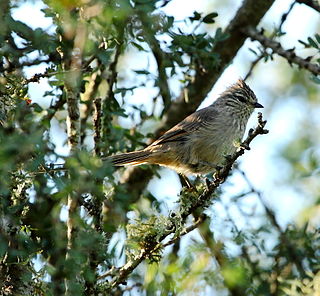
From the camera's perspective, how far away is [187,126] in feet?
23.9

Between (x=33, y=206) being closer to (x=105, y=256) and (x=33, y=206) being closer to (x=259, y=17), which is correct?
(x=105, y=256)

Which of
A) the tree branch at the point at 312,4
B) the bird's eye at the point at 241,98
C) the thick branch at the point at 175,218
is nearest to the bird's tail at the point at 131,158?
the thick branch at the point at 175,218

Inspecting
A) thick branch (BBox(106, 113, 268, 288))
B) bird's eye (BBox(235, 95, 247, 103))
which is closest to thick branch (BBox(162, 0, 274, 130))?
bird's eye (BBox(235, 95, 247, 103))

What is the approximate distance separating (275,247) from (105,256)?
224 cm

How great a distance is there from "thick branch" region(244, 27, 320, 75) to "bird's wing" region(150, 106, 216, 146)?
1068mm

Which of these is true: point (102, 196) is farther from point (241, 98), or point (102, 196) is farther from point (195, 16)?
point (241, 98)

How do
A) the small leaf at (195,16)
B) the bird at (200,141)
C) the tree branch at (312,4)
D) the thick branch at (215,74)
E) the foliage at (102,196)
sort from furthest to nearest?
the thick branch at (215,74) < the bird at (200,141) < the tree branch at (312,4) < the small leaf at (195,16) < the foliage at (102,196)

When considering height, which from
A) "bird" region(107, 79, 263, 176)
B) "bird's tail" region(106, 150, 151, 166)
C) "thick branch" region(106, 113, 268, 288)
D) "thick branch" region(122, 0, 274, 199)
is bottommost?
"thick branch" region(106, 113, 268, 288)

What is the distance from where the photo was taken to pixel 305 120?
9328 millimetres

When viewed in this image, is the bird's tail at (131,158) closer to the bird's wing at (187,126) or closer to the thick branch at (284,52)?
the bird's wing at (187,126)

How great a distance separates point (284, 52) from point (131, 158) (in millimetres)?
1786

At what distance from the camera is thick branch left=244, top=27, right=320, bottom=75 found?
19.4 feet

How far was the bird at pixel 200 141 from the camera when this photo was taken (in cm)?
701

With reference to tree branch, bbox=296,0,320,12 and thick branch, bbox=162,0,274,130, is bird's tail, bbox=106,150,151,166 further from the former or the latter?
tree branch, bbox=296,0,320,12
